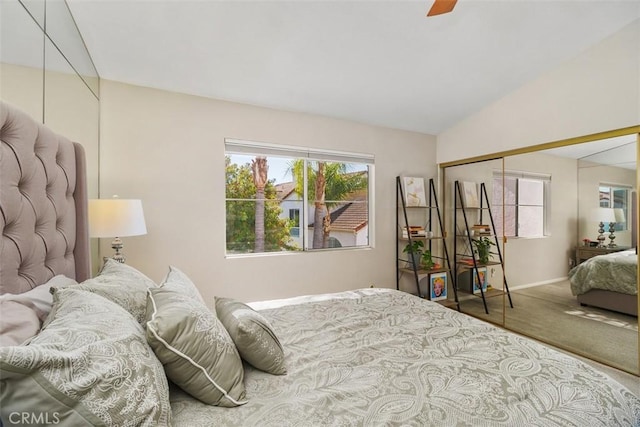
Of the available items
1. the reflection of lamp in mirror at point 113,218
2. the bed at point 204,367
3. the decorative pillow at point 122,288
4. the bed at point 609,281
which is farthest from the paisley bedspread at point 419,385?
the bed at point 609,281

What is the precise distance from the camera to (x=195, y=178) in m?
2.87

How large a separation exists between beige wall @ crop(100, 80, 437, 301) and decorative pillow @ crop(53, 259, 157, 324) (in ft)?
4.60

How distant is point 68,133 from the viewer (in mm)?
1696

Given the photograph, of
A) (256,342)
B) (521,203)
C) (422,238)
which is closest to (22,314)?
(256,342)

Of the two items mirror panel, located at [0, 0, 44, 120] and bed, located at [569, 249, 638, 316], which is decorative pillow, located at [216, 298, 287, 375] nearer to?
mirror panel, located at [0, 0, 44, 120]

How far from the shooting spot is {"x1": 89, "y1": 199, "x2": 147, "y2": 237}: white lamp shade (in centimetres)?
202

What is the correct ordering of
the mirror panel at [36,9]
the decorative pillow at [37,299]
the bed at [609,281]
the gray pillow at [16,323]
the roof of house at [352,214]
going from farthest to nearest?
the roof of house at [352,214] < the bed at [609,281] < the mirror panel at [36,9] < the decorative pillow at [37,299] < the gray pillow at [16,323]

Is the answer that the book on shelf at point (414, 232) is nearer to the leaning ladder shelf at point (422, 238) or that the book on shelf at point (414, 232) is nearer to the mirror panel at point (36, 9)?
the leaning ladder shelf at point (422, 238)

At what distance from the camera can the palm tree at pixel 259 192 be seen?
3.25 meters

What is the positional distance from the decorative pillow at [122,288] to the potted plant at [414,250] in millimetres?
3032

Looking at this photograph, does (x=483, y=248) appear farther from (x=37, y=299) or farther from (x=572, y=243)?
(x=37, y=299)

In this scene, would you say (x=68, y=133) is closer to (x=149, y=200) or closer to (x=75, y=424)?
(x=149, y=200)

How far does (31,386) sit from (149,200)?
2372 mm

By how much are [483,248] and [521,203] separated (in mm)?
689
